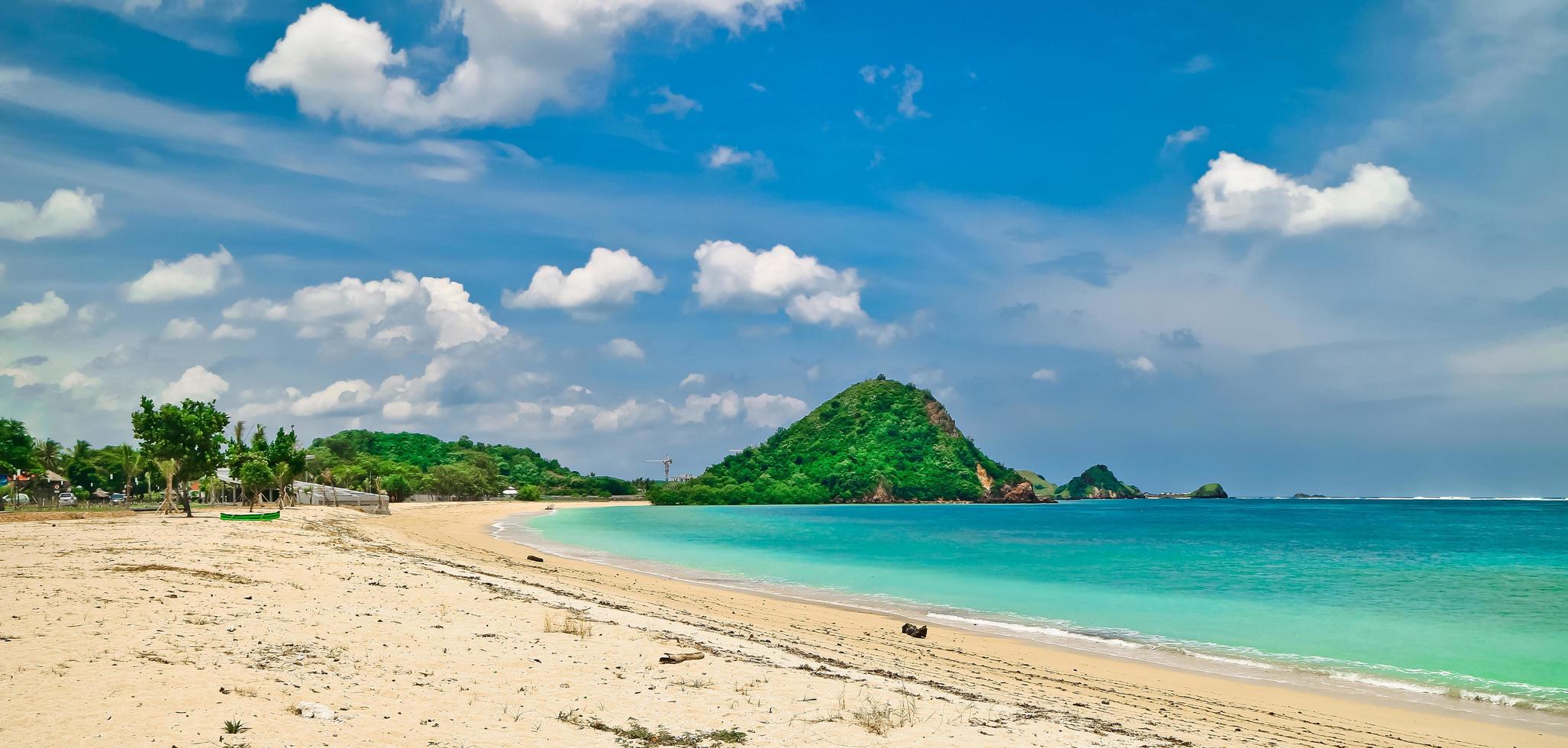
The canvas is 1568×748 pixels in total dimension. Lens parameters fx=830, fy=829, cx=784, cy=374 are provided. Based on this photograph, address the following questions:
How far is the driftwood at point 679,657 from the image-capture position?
10.9 m

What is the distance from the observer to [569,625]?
12.9m

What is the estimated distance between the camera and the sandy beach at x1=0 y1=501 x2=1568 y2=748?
24.4 ft

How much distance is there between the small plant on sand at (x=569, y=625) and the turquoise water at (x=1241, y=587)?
1113 centimetres

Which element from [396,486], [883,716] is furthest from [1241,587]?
[396,486]

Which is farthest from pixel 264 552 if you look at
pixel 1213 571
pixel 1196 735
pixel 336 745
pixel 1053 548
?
Result: pixel 1053 548

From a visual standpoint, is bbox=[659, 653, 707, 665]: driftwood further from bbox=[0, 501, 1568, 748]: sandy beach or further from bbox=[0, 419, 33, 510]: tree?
bbox=[0, 419, 33, 510]: tree

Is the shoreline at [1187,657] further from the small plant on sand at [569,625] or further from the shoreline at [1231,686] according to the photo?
the small plant on sand at [569,625]

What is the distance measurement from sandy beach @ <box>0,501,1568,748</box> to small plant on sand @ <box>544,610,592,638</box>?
0.24ft

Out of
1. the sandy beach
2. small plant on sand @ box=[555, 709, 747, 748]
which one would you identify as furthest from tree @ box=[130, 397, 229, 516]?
small plant on sand @ box=[555, 709, 747, 748]

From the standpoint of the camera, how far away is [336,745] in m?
6.68

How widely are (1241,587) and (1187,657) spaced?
17.0 m

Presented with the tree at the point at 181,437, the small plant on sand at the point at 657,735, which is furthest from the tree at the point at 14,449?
the small plant on sand at the point at 657,735

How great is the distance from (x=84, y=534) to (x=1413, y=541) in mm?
78902

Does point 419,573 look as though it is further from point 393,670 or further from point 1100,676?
point 1100,676
